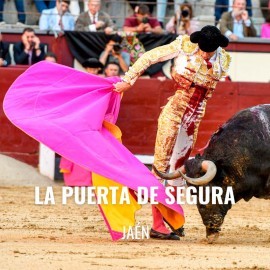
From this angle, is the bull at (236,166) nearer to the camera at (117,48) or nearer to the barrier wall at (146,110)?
the barrier wall at (146,110)

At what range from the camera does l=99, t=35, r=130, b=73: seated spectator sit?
1155 cm

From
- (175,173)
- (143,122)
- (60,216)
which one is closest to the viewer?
(175,173)

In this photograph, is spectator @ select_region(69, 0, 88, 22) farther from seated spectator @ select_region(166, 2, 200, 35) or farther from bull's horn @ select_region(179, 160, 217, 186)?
bull's horn @ select_region(179, 160, 217, 186)

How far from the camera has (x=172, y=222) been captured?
7.21 metres

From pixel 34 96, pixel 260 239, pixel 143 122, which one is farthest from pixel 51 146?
pixel 143 122

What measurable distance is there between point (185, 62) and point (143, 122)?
4.58 m

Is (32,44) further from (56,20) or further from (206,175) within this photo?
(206,175)

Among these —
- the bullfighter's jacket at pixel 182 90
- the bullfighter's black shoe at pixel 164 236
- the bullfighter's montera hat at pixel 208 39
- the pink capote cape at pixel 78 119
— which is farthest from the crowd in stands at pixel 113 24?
the bullfighter's montera hat at pixel 208 39

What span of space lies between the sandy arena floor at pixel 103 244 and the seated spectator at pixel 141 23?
3.07m

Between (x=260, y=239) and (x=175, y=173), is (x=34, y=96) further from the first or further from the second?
(x=260, y=239)

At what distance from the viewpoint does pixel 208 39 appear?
691 cm

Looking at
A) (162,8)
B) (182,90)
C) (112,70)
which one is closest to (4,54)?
(112,70)

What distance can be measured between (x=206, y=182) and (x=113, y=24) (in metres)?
5.54

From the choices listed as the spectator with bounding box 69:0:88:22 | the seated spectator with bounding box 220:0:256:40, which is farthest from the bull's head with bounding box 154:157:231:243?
the spectator with bounding box 69:0:88:22
